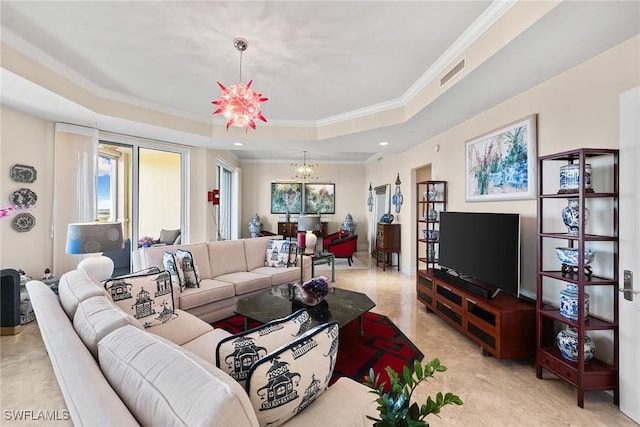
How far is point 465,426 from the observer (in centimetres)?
175

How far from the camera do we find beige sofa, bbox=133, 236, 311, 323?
3084mm

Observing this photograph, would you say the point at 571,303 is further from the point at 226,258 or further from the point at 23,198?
the point at 23,198

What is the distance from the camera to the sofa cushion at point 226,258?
12.3 ft

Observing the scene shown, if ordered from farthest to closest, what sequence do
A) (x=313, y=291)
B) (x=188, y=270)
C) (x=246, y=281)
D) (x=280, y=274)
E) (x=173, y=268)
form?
(x=280, y=274) → (x=246, y=281) → (x=188, y=270) → (x=173, y=268) → (x=313, y=291)

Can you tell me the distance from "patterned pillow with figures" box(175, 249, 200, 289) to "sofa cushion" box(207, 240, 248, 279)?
487mm

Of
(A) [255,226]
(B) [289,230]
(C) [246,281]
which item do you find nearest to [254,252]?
(C) [246,281]

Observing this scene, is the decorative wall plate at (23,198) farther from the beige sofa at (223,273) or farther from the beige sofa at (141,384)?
the beige sofa at (141,384)

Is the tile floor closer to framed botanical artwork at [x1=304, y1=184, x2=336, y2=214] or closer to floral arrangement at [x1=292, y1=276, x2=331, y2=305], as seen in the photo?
floral arrangement at [x1=292, y1=276, x2=331, y2=305]

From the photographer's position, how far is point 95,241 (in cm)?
280

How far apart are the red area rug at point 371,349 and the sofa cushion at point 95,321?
5.01 ft

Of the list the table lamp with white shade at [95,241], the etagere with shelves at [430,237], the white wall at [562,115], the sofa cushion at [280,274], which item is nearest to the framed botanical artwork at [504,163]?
the white wall at [562,115]

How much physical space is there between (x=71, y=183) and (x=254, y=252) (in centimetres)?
257

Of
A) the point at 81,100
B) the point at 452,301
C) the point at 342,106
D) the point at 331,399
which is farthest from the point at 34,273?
the point at 452,301

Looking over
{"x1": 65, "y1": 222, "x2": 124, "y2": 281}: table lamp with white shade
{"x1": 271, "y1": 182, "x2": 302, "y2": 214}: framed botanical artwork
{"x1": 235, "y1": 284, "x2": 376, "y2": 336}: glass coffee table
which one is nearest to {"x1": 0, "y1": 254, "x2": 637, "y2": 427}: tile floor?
{"x1": 235, "y1": 284, "x2": 376, "y2": 336}: glass coffee table
